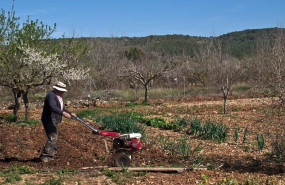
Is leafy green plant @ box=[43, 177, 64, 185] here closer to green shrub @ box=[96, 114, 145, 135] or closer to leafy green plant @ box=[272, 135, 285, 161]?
green shrub @ box=[96, 114, 145, 135]

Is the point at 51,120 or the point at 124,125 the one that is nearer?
the point at 51,120

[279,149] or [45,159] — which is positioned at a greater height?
[279,149]

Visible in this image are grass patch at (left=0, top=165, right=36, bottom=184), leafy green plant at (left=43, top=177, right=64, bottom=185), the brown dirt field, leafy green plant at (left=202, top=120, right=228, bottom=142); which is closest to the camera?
leafy green plant at (left=43, top=177, right=64, bottom=185)

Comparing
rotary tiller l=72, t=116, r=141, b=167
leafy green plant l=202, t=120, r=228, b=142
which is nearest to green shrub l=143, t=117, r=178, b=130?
leafy green plant l=202, t=120, r=228, b=142

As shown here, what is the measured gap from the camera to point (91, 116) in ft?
52.3

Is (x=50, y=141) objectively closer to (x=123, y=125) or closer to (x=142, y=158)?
(x=142, y=158)

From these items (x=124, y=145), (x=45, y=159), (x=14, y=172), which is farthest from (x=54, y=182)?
(x=45, y=159)

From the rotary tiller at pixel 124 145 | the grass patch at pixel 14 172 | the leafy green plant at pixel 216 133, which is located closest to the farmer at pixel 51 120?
the grass patch at pixel 14 172

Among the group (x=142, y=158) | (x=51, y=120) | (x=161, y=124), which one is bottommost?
(x=142, y=158)

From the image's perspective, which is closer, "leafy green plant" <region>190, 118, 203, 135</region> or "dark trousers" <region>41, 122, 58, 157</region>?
"dark trousers" <region>41, 122, 58, 157</region>

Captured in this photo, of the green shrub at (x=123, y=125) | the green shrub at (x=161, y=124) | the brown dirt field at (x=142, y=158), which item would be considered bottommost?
the brown dirt field at (x=142, y=158)

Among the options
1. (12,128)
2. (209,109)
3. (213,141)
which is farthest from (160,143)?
(209,109)

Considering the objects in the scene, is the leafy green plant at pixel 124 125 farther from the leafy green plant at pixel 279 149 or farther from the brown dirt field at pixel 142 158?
the leafy green plant at pixel 279 149

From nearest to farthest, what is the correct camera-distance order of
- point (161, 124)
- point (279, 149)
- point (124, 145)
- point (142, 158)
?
point (124, 145) → point (279, 149) → point (142, 158) → point (161, 124)
